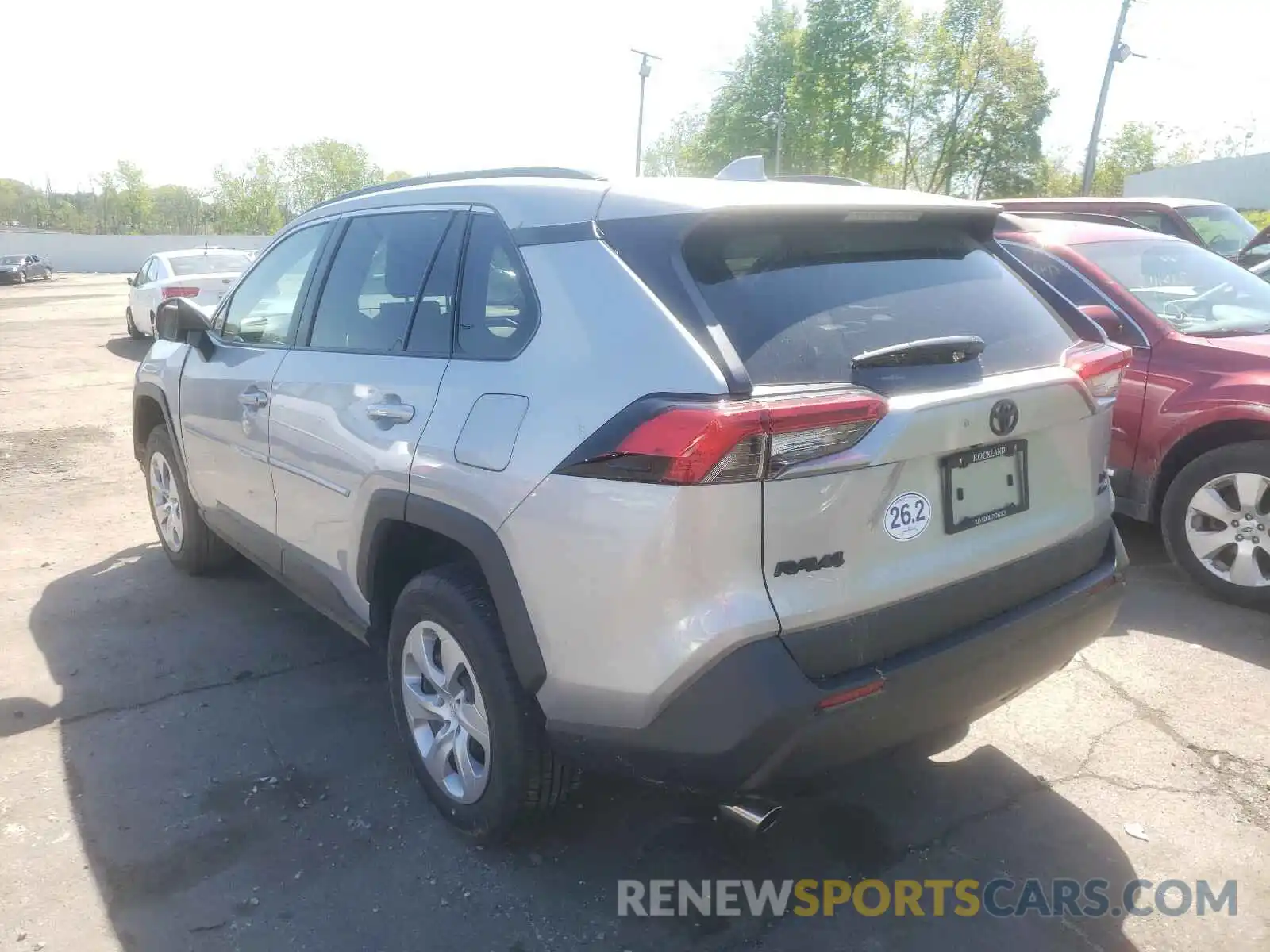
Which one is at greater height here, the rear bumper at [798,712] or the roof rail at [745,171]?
the roof rail at [745,171]

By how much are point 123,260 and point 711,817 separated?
2652 inches

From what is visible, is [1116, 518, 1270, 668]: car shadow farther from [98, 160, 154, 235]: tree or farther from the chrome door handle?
[98, 160, 154, 235]: tree

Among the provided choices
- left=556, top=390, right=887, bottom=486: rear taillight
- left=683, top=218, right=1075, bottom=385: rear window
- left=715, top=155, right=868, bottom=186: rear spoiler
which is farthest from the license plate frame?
left=715, top=155, right=868, bottom=186: rear spoiler

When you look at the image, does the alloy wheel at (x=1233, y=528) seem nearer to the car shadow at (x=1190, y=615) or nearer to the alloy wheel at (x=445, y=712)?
the car shadow at (x=1190, y=615)

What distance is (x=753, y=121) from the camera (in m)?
38.5

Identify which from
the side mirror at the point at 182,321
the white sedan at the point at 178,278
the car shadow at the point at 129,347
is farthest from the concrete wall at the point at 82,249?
the side mirror at the point at 182,321

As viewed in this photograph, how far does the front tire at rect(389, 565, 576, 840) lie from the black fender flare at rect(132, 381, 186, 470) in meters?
2.33

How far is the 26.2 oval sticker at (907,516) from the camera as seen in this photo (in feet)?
7.29

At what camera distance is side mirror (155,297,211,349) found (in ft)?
13.9

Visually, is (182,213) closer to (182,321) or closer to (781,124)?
(781,124)

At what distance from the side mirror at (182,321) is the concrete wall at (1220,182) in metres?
44.9

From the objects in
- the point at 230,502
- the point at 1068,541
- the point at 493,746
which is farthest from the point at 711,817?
the point at 230,502

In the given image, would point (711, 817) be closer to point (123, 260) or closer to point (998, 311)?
point (998, 311)

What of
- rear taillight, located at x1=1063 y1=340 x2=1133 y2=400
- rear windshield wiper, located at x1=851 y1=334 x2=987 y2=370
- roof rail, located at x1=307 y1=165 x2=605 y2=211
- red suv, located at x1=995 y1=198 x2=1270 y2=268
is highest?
red suv, located at x1=995 y1=198 x2=1270 y2=268
